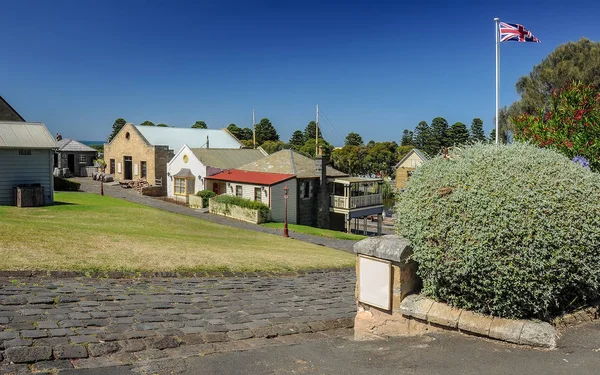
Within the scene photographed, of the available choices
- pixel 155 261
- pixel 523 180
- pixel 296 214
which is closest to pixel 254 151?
pixel 296 214

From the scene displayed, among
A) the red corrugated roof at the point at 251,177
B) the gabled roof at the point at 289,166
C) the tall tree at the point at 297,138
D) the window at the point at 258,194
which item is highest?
the tall tree at the point at 297,138

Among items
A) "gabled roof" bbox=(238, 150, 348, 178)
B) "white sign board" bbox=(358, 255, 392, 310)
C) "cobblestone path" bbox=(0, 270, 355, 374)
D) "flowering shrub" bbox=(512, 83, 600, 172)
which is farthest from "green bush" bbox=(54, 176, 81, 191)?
"white sign board" bbox=(358, 255, 392, 310)

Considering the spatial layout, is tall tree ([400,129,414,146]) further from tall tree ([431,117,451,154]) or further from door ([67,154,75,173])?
door ([67,154,75,173])

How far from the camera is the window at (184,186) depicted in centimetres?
4612

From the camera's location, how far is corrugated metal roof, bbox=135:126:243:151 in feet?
183

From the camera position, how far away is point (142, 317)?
301 inches

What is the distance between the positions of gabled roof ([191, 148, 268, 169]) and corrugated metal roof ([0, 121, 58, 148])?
19.4 metres

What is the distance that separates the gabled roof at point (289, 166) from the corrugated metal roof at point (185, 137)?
15.2 meters

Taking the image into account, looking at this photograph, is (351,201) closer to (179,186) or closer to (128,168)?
(179,186)

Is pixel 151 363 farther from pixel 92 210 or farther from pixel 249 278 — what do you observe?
pixel 92 210

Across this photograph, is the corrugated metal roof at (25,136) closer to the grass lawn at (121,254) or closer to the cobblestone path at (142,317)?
the grass lawn at (121,254)

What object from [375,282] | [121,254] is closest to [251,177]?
[121,254]

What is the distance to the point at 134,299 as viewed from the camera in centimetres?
880

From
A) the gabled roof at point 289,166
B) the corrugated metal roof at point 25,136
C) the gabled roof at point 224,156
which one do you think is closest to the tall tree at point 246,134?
the gabled roof at point 224,156
